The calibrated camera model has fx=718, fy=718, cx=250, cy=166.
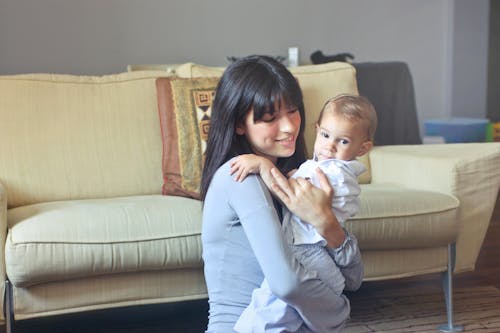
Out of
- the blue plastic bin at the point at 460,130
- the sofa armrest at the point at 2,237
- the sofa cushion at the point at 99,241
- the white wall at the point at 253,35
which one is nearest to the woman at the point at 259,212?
the sofa cushion at the point at 99,241

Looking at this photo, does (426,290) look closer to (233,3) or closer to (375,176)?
(375,176)

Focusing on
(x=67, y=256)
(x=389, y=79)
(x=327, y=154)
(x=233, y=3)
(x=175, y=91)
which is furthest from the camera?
(x=233, y=3)

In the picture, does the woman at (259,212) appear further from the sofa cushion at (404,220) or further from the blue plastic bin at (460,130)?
the blue plastic bin at (460,130)

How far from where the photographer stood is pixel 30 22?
415 centimetres

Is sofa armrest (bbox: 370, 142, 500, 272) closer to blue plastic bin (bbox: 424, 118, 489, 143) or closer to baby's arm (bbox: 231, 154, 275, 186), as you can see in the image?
baby's arm (bbox: 231, 154, 275, 186)

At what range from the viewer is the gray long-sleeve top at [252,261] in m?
1.21

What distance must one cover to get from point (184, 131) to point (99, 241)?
2.10 ft

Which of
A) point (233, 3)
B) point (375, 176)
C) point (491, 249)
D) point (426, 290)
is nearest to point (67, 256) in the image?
point (375, 176)

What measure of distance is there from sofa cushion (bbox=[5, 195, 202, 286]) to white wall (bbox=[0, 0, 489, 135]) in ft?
7.44

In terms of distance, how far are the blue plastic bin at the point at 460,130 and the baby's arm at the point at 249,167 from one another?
360 centimetres

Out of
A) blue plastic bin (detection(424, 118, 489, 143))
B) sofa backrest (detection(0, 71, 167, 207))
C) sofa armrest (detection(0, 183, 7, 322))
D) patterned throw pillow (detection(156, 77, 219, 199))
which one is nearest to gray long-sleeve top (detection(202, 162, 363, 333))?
sofa armrest (detection(0, 183, 7, 322))

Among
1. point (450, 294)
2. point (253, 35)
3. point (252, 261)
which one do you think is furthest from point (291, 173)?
point (253, 35)

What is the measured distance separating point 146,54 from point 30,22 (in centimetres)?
70

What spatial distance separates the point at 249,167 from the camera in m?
1.31
